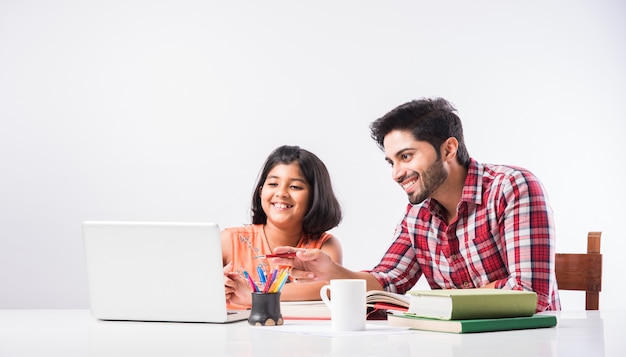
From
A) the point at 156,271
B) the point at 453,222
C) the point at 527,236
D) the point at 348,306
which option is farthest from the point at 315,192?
the point at 348,306

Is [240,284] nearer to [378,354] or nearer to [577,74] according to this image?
[378,354]

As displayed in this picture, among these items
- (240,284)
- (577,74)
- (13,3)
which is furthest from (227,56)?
(240,284)

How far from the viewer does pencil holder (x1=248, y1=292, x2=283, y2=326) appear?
127cm

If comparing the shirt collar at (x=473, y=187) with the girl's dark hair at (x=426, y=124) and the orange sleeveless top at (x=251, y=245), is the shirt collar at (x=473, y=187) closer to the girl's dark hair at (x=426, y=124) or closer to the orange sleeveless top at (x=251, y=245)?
the girl's dark hair at (x=426, y=124)

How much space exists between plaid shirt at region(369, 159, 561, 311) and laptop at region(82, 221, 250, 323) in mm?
883

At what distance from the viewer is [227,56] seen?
3.88 metres

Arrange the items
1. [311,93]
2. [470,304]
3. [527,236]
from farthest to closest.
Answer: [311,93] → [527,236] → [470,304]

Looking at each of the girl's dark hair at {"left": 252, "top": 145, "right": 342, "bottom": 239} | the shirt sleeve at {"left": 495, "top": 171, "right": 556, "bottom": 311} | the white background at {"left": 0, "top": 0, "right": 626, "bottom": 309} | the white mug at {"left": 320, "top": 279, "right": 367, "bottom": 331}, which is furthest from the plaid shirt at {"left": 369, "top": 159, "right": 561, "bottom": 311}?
the white background at {"left": 0, "top": 0, "right": 626, "bottom": 309}

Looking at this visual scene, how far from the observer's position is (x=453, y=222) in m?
2.15

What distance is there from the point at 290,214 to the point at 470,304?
1.51 m

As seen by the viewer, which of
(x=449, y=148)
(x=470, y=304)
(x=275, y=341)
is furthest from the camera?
(x=449, y=148)

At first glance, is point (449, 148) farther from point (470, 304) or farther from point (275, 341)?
point (275, 341)

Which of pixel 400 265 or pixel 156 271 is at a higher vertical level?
pixel 156 271

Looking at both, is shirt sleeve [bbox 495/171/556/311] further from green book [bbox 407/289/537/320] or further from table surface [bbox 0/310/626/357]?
green book [bbox 407/289/537/320]
